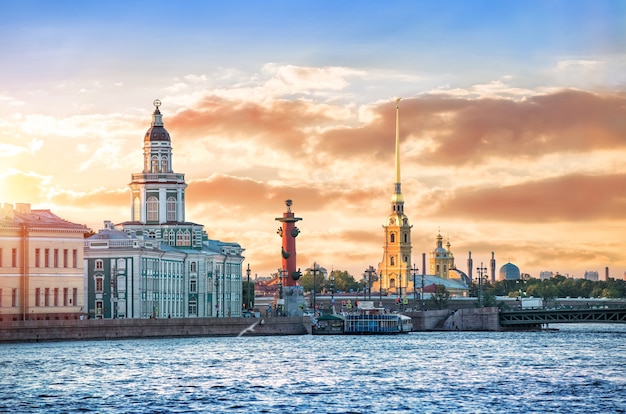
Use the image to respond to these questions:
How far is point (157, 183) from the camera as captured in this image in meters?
156

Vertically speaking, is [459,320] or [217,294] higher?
[217,294]

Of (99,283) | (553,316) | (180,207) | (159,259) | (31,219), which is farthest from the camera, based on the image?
(553,316)

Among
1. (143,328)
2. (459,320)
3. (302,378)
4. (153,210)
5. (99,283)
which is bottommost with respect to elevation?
(302,378)

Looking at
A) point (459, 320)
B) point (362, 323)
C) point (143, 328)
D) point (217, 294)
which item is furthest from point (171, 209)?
point (143, 328)

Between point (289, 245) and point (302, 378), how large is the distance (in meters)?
92.5

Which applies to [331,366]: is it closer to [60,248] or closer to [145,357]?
[145,357]

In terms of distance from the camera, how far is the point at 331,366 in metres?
88.0

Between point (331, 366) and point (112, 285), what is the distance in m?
51.9

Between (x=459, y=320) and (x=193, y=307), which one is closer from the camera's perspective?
(x=193, y=307)

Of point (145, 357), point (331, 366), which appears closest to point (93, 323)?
point (145, 357)

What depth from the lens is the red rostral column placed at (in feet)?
555

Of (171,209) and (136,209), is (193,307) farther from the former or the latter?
(136,209)

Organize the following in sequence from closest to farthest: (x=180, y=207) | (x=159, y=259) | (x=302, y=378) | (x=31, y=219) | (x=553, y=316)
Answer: (x=302, y=378) → (x=31, y=219) → (x=159, y=259) → (x=180, y=207) → (x=553, y=316)

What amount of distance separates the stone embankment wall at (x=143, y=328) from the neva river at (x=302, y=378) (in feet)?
5.00
